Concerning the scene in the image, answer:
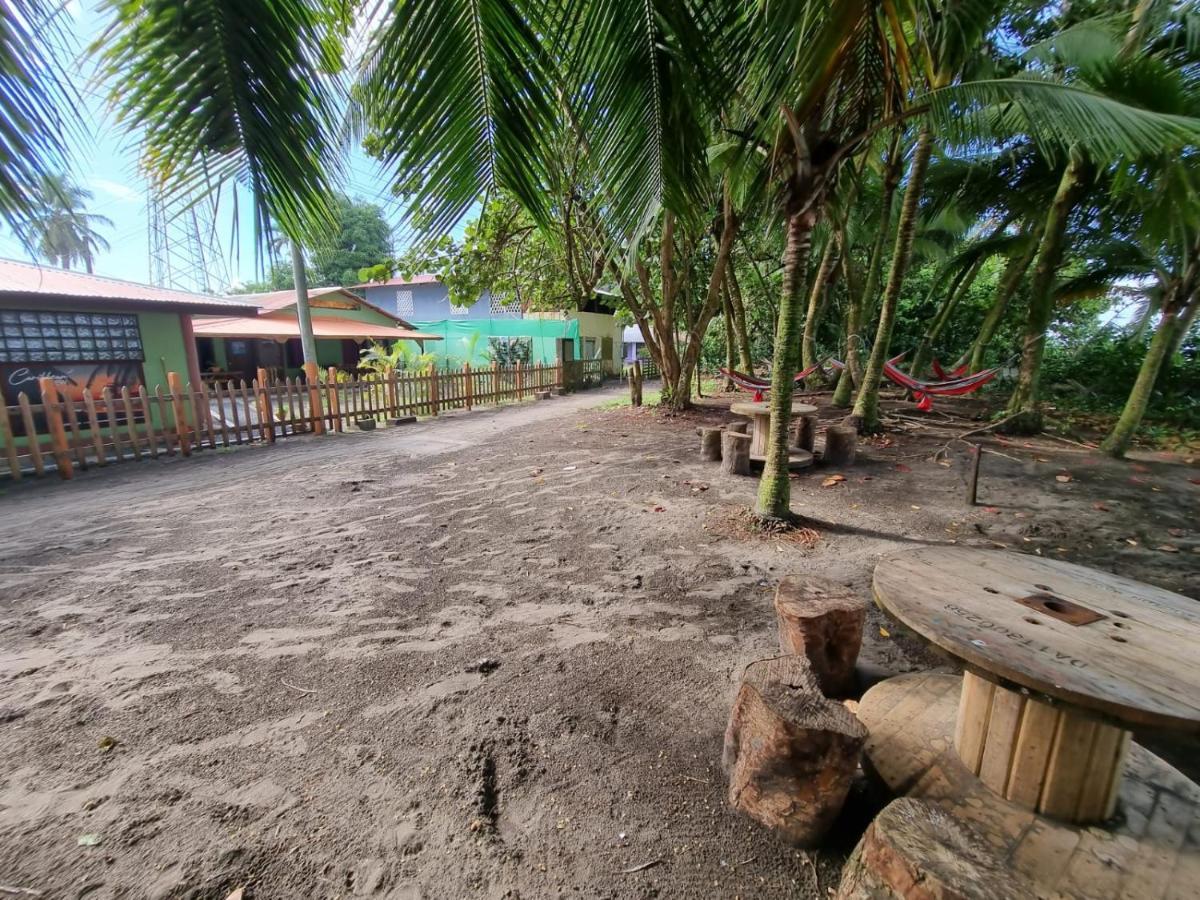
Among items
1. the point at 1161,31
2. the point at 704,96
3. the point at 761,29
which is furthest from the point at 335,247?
the point at 1161,31

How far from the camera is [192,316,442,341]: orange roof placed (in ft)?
45.2

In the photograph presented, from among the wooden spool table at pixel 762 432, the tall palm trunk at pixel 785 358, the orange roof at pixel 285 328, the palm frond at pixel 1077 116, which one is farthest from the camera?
the orange roof at pixel 285 328

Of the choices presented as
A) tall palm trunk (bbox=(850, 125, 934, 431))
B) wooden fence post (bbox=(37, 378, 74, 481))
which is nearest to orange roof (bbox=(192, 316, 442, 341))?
wooden fence post (bbox=(37, 378, 74, 481))

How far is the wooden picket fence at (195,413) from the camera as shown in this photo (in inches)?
250

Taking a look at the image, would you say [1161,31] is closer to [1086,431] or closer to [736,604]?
[1086,431]

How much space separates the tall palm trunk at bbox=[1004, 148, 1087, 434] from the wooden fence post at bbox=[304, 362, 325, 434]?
1137cm

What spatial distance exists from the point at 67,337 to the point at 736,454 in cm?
1047

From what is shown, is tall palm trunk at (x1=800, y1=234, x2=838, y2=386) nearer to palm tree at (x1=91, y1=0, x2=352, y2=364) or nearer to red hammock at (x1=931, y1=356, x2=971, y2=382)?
red hammock at (x1=931, y1=356, x2=971, y2=382)

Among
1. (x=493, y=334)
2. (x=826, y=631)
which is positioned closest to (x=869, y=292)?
(x=826, y=631)

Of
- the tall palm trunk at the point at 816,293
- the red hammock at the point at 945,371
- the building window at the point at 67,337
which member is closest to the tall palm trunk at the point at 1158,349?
the red hammock at the point at 945,371

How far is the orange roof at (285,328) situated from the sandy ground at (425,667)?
9862 millimetres

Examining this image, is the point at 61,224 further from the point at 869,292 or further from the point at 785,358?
the point at 869,292

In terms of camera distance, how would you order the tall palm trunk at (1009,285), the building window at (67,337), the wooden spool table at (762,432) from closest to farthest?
the wooden spool table at (762,432) < the building window at (67,337) < the tall palm trunk at (1009,285)

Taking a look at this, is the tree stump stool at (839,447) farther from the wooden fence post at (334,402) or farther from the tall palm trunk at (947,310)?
the wooden fence post at (334,402)
